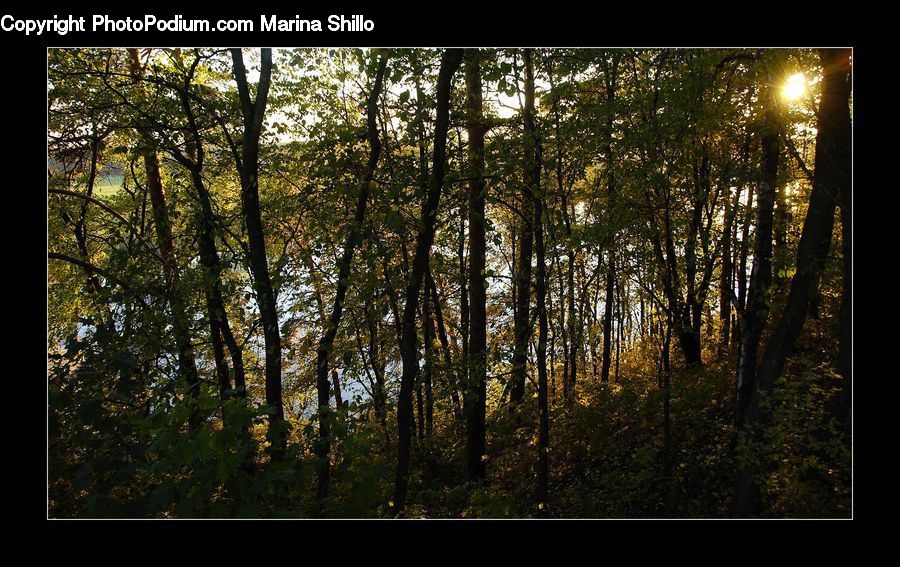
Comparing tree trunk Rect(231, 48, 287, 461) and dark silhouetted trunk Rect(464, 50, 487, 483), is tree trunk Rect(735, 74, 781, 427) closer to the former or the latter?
dark silhouetted trunk Rect(464, 50, 487, 483)

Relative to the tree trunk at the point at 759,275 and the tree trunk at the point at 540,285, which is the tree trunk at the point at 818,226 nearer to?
the tree trunk at the point at 759,275

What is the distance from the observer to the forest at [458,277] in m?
4.80

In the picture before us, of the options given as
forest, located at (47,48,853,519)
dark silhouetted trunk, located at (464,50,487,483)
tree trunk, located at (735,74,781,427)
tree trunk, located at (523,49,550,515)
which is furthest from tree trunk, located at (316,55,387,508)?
tree trunk, located at (735,74,781,427)

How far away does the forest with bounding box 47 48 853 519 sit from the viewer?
15.8ft

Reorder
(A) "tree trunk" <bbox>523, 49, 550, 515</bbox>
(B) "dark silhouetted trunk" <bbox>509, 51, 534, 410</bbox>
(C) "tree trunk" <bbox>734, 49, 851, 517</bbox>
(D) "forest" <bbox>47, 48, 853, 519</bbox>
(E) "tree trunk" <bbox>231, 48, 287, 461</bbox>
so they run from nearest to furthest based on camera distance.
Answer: (D) "forest" <bbox>47, 48, 853, 519</bbox>, (C) "tree trunk" <bbox>734, 49, 851, 517</bbox>, (E) "tree trunk" <bbox>231, 48, 287, 461</bbox>, (A) "tree trunk" <bbox>523, 49, 550, 515</bbox>, (B) "dark silhouetted trunk" <bbox>509, 51, 534, 410</bbox>

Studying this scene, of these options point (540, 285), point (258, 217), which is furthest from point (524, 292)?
point (258, 217)

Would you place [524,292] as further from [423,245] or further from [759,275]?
[423,245]

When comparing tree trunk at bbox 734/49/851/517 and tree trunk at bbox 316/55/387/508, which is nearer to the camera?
tree trunk at bbox 316/55/387/508

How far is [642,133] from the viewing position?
7.46m

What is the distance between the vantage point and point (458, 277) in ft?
38.8

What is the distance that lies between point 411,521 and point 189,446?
1666 mm

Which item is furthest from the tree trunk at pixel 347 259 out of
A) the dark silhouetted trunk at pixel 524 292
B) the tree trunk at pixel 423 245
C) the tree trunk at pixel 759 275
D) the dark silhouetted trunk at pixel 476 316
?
the tree trunk at pixel 759 275
